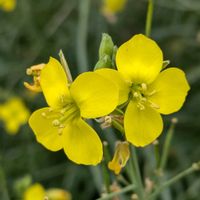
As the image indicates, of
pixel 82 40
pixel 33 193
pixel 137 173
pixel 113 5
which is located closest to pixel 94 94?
pixel 137 173

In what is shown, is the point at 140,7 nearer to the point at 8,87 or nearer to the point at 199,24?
the point at 199,24

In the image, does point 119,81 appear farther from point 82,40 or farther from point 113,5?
point 113,5

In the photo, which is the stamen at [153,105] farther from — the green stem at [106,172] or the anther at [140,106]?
the green stem at [106,172]

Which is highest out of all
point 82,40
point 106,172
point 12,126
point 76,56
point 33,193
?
point 106,172

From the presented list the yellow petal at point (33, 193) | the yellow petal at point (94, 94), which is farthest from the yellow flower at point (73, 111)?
the yellow petal at point (33, 193)

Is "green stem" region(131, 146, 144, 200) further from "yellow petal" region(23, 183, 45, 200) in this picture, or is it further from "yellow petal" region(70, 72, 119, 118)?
"yellow petal" region(23, 183, 45, 200)

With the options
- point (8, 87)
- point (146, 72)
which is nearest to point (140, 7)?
point (8, 87)
